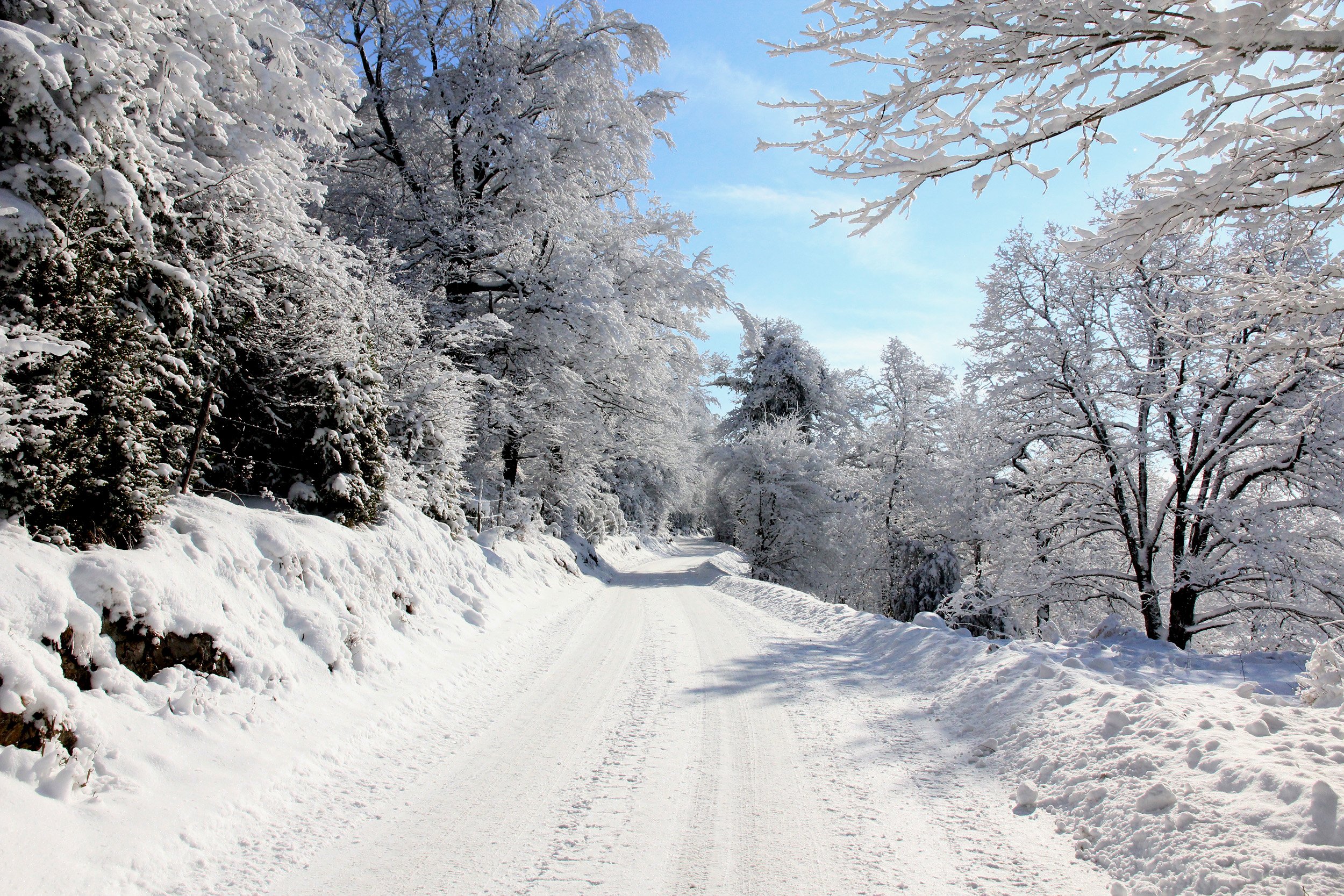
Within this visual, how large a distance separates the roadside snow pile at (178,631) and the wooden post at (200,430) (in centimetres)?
21

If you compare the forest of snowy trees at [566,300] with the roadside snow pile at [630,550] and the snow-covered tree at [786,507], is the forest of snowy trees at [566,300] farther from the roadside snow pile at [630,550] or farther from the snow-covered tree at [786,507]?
the roadside snow pile at [630,550]

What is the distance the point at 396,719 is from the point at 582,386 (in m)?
11.3

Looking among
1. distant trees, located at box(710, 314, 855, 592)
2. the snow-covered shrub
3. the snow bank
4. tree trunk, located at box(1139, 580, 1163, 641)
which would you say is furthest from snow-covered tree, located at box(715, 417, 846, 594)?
the snow-covered shrub

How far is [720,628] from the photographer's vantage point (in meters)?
10.9

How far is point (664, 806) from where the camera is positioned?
3.93 m

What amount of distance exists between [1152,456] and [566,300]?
11359 mm

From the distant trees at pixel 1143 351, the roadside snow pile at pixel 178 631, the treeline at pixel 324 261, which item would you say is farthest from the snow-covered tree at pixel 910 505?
the roadside snow pile at pixel 178 631

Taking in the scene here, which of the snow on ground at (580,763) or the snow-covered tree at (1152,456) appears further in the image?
the snow-covered tree at (1152,456)

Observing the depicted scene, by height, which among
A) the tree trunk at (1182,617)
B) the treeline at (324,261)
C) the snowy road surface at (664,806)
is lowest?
the snowy road surface at (664,806)

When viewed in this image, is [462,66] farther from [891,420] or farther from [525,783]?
[891,420]

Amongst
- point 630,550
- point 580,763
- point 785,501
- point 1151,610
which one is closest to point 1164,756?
point 580,763

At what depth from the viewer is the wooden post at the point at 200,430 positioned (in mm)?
5688

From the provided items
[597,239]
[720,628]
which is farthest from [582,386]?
[720,628]

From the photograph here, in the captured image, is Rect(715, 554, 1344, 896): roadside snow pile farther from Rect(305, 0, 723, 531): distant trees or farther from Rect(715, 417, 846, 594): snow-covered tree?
Rect(715, 417, 846, 594): snow-covered tree
